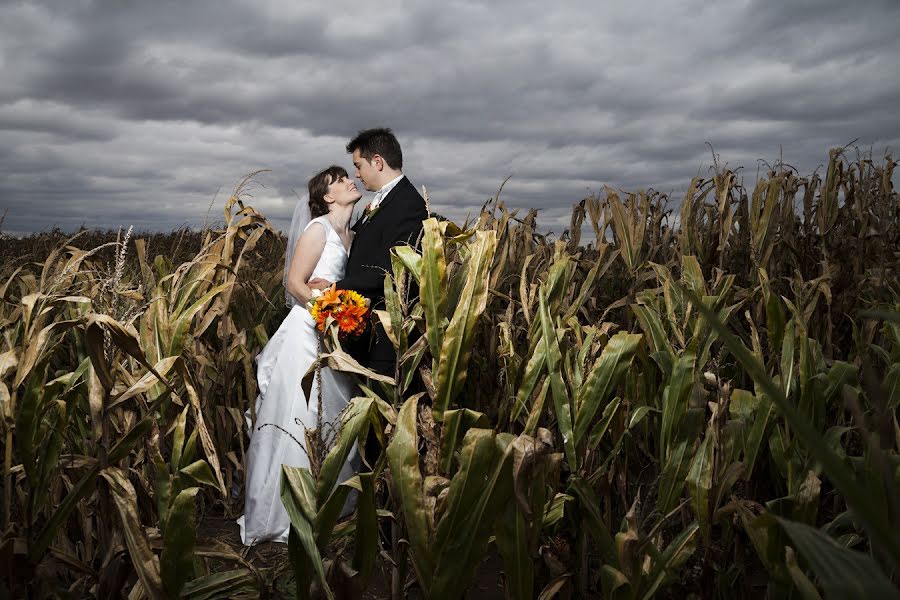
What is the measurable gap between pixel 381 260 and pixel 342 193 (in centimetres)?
71

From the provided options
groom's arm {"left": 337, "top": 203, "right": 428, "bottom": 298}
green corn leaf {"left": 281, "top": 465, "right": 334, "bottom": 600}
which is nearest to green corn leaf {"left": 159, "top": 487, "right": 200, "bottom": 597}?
green corn leaf {"left": 281, "top": 465, "right": 334, "bottom": 600}

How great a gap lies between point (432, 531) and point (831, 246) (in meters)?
3.92

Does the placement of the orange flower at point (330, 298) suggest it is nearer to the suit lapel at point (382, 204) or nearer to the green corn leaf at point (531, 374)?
the suit lapel at point (382, 204)

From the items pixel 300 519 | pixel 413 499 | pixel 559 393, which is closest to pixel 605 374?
pixel 559 393

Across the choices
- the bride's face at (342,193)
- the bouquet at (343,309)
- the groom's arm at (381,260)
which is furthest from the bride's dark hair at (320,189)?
the bouquet at (343,309)

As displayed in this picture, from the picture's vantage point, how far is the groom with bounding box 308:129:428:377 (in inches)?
129

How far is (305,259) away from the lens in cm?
362

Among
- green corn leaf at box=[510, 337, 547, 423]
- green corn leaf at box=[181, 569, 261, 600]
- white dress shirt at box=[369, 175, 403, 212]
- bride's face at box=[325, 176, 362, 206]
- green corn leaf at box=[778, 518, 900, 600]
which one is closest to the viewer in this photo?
green corn leaf at box=[778, 518, 900, 600]

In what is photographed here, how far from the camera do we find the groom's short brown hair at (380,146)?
357 centimetres

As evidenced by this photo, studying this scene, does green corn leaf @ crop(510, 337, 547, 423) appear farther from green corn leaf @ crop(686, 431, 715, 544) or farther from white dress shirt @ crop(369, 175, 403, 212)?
white dress shirt @ crop(369, 175, 403, 212)

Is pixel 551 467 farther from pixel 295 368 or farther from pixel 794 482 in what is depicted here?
pixel 295 368

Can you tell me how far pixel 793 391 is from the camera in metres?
2.08

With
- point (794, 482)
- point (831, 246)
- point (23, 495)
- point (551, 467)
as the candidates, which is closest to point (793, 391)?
point (794, 482)

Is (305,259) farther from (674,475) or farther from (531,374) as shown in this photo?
(674,475)
